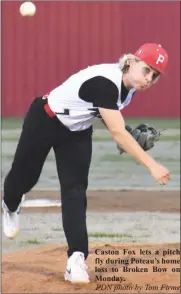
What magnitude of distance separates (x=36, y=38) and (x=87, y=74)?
1681 centimetres

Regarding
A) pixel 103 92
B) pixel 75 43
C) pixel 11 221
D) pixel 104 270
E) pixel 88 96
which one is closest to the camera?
pixel 103 92

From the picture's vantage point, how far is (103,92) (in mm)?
5223

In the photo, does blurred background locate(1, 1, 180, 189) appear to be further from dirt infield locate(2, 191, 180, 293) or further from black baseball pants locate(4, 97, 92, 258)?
black baseball pants locate(4, 97, 92, 258)

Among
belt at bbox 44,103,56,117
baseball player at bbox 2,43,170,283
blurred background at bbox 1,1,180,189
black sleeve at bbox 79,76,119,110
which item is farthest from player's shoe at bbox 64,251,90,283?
blurred background at bbox 1,1,180,189

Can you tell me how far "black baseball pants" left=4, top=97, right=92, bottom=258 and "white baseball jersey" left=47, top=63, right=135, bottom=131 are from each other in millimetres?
89

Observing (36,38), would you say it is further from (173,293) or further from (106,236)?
(173,293)

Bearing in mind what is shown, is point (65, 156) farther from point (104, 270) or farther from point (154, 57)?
point (104, 270)

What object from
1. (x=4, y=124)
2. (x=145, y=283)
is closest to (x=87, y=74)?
(x=145, y=283)

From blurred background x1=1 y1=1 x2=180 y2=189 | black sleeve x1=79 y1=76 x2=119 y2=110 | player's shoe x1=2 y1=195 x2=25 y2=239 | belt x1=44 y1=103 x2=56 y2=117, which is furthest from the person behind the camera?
blurred background x1=1 y1=1 x2=180 y2=189

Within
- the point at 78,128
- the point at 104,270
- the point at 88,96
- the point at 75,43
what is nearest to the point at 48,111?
the point at 78,128

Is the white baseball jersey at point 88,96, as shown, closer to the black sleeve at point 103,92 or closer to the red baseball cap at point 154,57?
the black sleeve at point 103,92

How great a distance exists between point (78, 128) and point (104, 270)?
1.19 m

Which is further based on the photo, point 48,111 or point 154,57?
point 48,111

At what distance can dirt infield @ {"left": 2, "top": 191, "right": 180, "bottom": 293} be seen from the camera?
5.64 m
